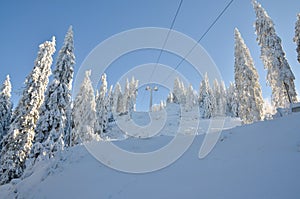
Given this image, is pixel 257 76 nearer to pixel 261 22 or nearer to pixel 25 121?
pixel 261 22

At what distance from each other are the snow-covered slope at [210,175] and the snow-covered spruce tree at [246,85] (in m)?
18.5

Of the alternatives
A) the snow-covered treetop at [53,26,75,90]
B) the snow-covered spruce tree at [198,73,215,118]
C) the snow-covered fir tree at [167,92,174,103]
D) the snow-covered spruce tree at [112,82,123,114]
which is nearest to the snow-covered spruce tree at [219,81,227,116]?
the snow-covered spruce tree at [198,73,215,118]

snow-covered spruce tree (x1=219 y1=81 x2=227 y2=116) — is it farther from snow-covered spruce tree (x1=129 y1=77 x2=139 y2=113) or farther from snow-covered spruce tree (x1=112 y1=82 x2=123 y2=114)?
snow-covered spruce tree (x1=112 y1=82 x2=123 y2=114)

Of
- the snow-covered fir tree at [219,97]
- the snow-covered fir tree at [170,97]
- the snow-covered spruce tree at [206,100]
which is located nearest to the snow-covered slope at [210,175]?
the snow-covered spruce tree at [206,100]

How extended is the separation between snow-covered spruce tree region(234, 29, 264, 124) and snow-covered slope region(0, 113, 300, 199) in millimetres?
18459

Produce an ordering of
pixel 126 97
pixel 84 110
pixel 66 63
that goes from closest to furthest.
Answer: pixel 66 63, pixel 84 110, pixel 126 97

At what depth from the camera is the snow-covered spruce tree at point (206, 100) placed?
55478mm

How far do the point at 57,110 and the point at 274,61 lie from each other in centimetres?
2324

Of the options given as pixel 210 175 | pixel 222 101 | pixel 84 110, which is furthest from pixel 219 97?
pixel 210 175

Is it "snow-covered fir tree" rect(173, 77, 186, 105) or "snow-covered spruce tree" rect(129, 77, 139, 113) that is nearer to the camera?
"snow-covered spruce tree" rect(129, 77, 139, 113)

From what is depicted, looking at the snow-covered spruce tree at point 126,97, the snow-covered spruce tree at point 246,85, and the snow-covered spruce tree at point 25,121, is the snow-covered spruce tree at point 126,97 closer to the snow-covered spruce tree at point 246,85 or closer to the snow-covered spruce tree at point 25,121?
the snow-covered spruce tree at point 246,85

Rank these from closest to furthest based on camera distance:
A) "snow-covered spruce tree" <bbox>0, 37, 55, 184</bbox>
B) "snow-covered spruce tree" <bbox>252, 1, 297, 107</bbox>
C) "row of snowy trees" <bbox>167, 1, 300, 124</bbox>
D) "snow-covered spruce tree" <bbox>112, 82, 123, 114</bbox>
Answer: "snow-covered spruce tree" <bbox>0, 37, 55, 184</bbox>
"snow-covered spruce tree" <bbox>252, 1, 297, 107</bbox>
"row of snowy trees" <bbox>167, 1, 300, 124</bbox>
"snow-covered spruce tree" <bbox>112, 82, 123, 114</bbox>

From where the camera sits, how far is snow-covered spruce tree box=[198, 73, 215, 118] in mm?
55478

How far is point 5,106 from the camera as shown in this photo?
26.1 m
